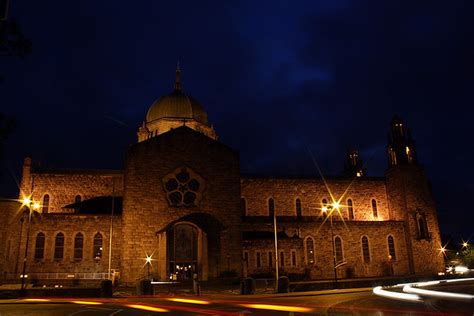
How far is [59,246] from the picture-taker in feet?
125

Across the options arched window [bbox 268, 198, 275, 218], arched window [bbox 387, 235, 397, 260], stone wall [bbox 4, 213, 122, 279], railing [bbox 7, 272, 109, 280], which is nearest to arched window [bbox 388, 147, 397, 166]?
arched window [bbox 387, 235, 397, 260]

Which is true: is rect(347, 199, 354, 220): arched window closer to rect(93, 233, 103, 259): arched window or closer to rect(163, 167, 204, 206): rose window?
rect(163, 167, 204, 206): rose window

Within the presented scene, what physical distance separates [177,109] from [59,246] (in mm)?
21893

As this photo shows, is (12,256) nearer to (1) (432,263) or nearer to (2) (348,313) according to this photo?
(2) (348,313)

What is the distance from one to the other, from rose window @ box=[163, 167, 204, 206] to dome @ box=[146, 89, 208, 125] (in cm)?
1429

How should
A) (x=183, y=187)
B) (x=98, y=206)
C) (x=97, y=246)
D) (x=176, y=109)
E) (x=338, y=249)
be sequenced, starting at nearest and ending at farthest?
(x=97, y=246) → (x=183, y=187) → (x=98, y=206) → (x=338, y=249) → (x=176, y=109)

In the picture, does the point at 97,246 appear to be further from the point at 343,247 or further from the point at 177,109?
the point at 343,247

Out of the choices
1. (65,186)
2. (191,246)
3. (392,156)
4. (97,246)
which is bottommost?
(191,246)

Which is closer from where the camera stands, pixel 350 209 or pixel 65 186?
pixel 65 186

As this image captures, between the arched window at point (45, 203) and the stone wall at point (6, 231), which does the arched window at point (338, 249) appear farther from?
the stone wall at point (6, 231)

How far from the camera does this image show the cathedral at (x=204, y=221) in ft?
121

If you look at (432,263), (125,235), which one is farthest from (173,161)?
(432,263)

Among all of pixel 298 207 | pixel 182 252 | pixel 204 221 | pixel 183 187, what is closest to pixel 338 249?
pixel 298 207

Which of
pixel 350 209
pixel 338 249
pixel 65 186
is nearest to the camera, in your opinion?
pixel 338 249
